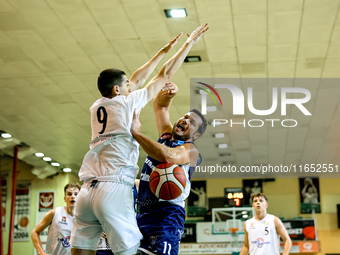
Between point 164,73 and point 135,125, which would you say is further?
point 164,73

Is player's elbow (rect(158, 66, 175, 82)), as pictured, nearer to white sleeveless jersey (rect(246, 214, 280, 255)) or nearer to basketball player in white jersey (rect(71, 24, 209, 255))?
basketball player in white jersey (rect(71, 24, 209, 255))

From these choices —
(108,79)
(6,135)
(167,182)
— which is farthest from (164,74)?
(6,135)

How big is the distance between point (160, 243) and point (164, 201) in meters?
0.39

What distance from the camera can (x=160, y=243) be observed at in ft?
14.8

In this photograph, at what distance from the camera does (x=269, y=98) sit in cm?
1214

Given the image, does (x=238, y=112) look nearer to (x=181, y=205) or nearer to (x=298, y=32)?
(x=298, y=32)

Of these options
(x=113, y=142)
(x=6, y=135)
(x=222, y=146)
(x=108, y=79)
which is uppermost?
(x=6, y=135)

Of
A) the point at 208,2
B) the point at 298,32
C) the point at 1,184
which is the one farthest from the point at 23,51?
the point at 1,184

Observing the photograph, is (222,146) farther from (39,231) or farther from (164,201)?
(164,201)

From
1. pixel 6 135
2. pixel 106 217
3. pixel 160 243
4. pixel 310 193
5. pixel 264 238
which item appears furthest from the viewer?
pixel 310 193

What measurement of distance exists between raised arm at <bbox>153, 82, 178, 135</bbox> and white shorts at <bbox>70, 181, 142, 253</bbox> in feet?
3.94

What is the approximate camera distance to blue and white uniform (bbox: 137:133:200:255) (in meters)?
4.52

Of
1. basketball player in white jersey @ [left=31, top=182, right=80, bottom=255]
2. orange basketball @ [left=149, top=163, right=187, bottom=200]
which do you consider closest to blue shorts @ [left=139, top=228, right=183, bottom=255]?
orange basketball @ [left=149, top=163, right=187, bottom=200]

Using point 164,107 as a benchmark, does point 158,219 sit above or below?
below
